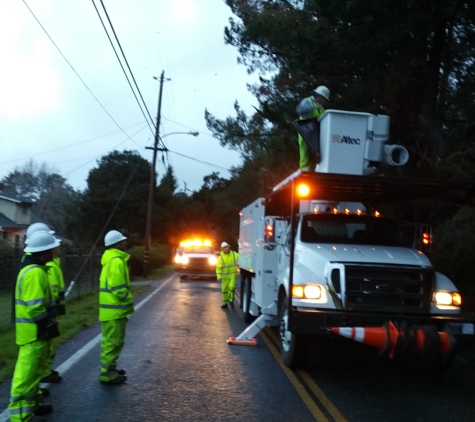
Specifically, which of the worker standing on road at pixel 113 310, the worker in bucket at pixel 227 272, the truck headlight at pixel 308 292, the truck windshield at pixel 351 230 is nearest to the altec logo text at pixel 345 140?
the truck windshield at pixel 351 230

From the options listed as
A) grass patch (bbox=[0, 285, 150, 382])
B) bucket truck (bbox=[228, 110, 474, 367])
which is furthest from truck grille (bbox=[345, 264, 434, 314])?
grass patch (bbox=[0, 285, 150, 382])

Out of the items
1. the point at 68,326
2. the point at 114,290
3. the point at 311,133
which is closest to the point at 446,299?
the point at 311,133

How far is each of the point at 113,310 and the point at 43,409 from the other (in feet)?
4.96

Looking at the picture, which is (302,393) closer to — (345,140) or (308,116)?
(345,140)

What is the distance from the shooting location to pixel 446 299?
26.7ft

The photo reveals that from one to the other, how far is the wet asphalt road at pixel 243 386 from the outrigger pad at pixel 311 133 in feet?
8.53

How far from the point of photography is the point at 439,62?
13.9 meters

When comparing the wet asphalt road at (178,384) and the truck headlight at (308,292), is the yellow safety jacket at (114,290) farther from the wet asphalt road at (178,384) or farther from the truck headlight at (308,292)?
the truck headlight at (308,292)

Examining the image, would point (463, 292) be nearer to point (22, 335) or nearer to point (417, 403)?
point (417, 403)

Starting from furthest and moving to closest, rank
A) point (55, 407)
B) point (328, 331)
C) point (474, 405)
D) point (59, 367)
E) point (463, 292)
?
point (463, 292) < point (59, 367) < point (328, 331) < point (474, 405) < point (55, 407)

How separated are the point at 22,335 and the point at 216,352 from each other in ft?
15.4

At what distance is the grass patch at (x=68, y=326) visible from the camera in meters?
8.92

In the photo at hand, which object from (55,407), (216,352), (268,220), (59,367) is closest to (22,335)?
(55,407)

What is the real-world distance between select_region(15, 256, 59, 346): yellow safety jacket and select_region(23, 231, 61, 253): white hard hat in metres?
0.16
